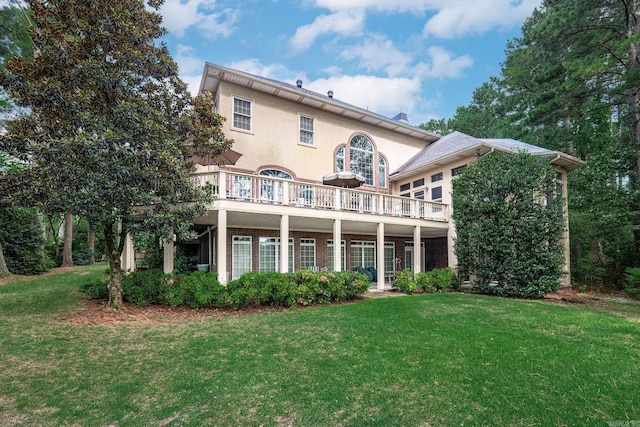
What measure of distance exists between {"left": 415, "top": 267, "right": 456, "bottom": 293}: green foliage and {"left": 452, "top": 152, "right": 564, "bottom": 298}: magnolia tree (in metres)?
0.90

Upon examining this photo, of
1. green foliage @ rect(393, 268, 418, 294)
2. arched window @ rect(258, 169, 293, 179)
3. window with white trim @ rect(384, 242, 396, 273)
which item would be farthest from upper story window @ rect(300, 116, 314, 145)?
green foliage @ rect(393, 268, 418, 294)

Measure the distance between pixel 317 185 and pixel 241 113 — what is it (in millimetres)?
5042

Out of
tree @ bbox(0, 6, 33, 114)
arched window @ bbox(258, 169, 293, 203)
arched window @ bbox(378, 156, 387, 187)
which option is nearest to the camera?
arched window @ bbox(258, 169, 293, 203)

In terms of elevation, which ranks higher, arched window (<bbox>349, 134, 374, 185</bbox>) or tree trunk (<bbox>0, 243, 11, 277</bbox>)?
arched window (<bbox>349, 134, 374, 185</bbox>)

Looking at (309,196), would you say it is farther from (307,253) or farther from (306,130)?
(306,130)

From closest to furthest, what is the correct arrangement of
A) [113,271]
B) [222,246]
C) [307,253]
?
[113,271], [222,246], [307,253]

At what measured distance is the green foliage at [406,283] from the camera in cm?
1166

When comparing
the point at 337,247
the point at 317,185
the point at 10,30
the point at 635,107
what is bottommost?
the point at 337,247

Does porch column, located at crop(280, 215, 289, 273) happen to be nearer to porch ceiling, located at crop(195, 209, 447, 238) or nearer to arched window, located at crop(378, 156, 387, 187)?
porch ceiling, located at crop(195, 209, 447, 238)

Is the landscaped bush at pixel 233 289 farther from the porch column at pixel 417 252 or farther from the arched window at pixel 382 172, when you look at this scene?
the arched window at pixel 382 172

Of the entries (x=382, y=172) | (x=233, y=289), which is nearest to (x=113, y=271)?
(x=233, y=289)

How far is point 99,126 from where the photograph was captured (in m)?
7.42

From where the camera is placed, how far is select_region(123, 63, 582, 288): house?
1078 centimetres

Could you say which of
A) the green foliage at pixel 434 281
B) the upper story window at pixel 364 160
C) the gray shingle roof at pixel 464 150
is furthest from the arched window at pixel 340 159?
the green foliage at pixel 434 281
